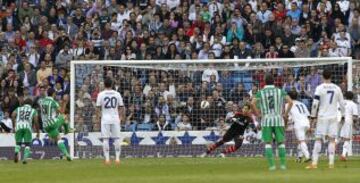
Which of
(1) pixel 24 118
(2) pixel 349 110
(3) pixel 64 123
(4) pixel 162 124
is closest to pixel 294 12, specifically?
(4) pixel 162 124

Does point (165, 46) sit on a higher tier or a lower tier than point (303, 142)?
higher

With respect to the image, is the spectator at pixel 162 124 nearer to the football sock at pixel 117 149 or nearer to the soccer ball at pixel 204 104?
the soccer ball at pixel 204 104

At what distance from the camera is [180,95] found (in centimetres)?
3700

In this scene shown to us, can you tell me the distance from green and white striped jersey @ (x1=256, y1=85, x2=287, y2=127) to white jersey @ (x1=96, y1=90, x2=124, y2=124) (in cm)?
600

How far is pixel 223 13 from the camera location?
4294 centimetres

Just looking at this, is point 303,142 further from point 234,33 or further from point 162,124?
point 234,33

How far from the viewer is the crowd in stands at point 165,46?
3691cm

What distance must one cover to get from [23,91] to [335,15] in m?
12.2

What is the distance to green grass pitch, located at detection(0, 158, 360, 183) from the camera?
74.4ft

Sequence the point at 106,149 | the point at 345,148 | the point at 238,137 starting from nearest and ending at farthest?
the point at 106,149, the point at 345,148, the point at 238,137

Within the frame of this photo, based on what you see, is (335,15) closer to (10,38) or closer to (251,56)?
(251,56)

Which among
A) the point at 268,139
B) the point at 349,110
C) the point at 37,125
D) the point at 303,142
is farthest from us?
the point at 37,125

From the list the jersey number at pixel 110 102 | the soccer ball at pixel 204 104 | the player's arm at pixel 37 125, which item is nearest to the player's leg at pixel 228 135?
the soccer ball at pixel 204 104

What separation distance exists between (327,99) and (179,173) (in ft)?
14.7
